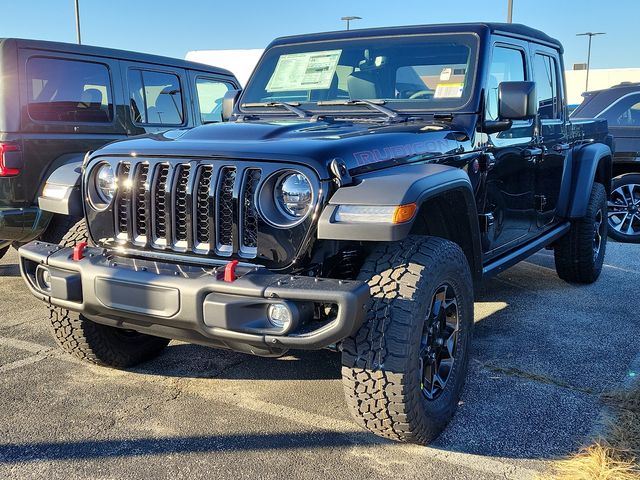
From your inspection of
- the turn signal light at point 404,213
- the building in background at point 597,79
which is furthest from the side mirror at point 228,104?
the building in background at point 597,79

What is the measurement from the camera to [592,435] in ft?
9.42

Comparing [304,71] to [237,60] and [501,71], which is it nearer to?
[501,71]

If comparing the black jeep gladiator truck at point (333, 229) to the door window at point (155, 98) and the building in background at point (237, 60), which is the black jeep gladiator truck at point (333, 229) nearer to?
the door window at point (155, 98)

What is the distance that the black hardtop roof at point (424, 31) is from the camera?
3.81 meters

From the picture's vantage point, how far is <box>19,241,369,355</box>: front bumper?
2367mm

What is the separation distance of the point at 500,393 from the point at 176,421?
64.5 inches

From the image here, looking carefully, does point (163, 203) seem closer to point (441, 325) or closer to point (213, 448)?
point (213, 448)

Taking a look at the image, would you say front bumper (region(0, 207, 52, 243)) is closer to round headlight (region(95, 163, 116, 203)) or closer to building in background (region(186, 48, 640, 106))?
round headlight (region(95, 163, 116, 203))

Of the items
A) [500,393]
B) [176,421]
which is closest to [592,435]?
[500,393]

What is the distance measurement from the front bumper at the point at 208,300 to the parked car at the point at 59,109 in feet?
4.80

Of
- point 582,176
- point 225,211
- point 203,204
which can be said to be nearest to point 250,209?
point 225,211

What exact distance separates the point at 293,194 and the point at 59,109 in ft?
11.0

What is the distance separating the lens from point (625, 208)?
779 cm

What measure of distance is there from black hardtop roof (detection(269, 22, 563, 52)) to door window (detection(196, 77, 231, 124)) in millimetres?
2611
